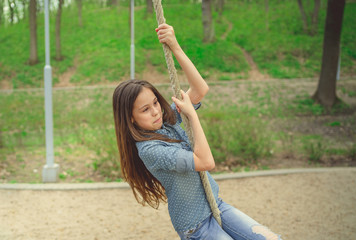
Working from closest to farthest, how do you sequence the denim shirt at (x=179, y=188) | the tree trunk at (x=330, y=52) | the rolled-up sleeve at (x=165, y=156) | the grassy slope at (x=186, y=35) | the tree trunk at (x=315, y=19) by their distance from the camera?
the rolled-up sleeve at (x=165, y=156) → the denim shirt at (x=179, y=188) → the tree trunk at (x=330, y=52) → the grassy slope at (x=186, y=35) → the tree trunk at (x=315, y=19)

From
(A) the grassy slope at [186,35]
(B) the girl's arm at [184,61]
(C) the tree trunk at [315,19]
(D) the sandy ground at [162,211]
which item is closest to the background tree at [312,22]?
(C) the tree trunk at [315,19]

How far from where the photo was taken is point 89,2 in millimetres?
32312

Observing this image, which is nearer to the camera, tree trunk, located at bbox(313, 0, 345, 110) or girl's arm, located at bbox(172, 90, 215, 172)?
girl's arm, located at bbox(172, 90, 215, 172)

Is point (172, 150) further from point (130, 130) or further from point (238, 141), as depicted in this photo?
point (238, 141)

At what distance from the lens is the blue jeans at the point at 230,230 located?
186 cm

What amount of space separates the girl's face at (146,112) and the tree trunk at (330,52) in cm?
1052

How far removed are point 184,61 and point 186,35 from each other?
15846 mm

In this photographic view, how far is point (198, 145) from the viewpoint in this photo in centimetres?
177

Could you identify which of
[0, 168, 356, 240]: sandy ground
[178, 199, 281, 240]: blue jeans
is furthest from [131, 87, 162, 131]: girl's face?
[0, 168, 356, 240]: sandy ground

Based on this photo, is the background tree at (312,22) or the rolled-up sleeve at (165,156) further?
the background tree at (312,22)

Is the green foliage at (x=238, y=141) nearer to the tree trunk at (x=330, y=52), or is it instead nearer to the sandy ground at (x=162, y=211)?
the sandy ground at (x=162, y=211)

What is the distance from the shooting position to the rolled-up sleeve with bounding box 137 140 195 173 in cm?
173

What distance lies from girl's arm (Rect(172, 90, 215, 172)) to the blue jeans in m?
0.32

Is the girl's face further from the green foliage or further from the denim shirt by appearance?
the green foliage
